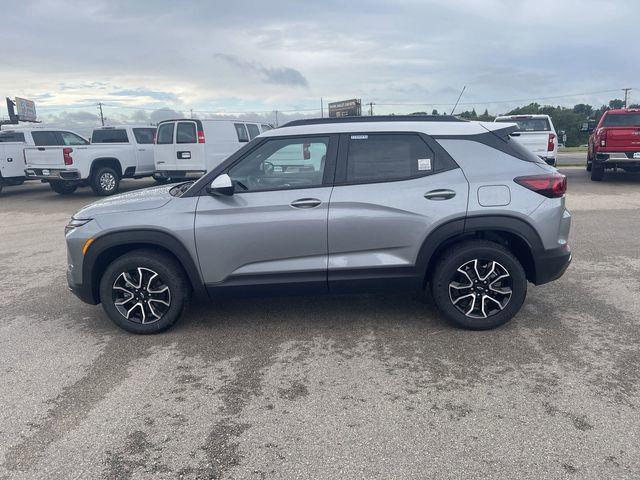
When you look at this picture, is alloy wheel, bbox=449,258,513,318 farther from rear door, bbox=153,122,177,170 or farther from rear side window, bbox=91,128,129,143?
rear side window, bbox=91,128,129,143

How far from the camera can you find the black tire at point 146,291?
170 inches

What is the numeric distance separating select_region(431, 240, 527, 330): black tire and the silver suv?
0.5 inches

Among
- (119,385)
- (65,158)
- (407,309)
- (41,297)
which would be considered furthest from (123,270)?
(65,158)

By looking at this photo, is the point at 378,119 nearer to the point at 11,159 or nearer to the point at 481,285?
the point at 481,285

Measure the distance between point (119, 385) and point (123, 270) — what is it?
3.51 feet

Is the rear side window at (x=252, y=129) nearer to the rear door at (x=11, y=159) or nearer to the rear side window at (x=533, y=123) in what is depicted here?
the rear door at (x=11, y=159)

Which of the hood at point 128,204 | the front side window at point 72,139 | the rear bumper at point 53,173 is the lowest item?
the rear bumper at point 53,173

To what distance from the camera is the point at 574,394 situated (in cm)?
331

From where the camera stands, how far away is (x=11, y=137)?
14945 millimetres

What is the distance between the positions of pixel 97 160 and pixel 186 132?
102 inches

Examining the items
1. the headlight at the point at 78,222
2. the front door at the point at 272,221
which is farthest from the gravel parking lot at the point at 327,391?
the headlight at the point at 78,222

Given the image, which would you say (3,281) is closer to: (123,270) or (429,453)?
(123,270)

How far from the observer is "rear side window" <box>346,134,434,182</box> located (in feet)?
14.1

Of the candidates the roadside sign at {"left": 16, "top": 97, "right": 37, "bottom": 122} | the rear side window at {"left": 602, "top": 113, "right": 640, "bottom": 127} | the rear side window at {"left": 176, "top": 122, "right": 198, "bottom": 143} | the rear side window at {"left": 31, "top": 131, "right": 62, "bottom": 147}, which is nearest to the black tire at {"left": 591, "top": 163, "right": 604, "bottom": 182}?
the rear side window at {"left": 602, "top": 113, "right": 640, "bottom": 127}
